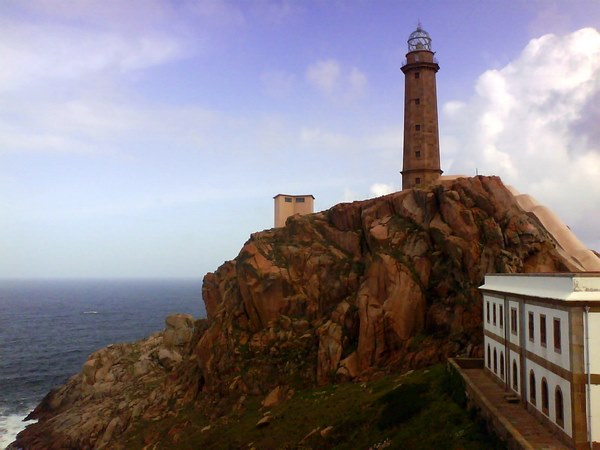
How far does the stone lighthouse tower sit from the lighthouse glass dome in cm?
61

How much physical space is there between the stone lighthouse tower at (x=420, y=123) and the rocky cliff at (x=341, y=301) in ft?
29.0

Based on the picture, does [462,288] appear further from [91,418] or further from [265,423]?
[91,418]

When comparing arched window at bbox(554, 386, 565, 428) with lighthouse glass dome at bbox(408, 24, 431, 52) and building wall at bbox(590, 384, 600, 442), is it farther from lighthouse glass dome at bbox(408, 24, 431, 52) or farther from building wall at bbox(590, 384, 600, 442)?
lighthouse glass dome at bbox(408, 24, 431, 52)

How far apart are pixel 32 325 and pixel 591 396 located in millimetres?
165805

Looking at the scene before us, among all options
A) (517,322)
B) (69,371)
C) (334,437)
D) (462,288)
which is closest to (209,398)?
(334,437)

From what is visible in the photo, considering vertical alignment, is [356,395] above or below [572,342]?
below

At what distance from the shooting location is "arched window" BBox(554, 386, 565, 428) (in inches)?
983

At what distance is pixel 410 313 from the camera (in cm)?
4828

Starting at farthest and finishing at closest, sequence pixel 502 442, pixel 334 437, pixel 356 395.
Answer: pixel 356 395
pixel 334 437
pixel 502 442

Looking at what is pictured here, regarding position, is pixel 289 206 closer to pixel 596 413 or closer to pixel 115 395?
pixel 115 395

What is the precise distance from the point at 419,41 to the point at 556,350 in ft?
170

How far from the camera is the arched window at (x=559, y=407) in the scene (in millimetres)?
24958

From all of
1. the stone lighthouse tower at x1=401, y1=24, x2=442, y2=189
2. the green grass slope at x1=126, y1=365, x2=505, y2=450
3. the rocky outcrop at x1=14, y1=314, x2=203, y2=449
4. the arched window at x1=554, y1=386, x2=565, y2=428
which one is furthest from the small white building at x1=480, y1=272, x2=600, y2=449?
the rocky outcrop at x1=14, y1=314, x2=203, y2=449

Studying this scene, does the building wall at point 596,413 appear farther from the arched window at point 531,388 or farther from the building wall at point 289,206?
the building wall at point 289,206
